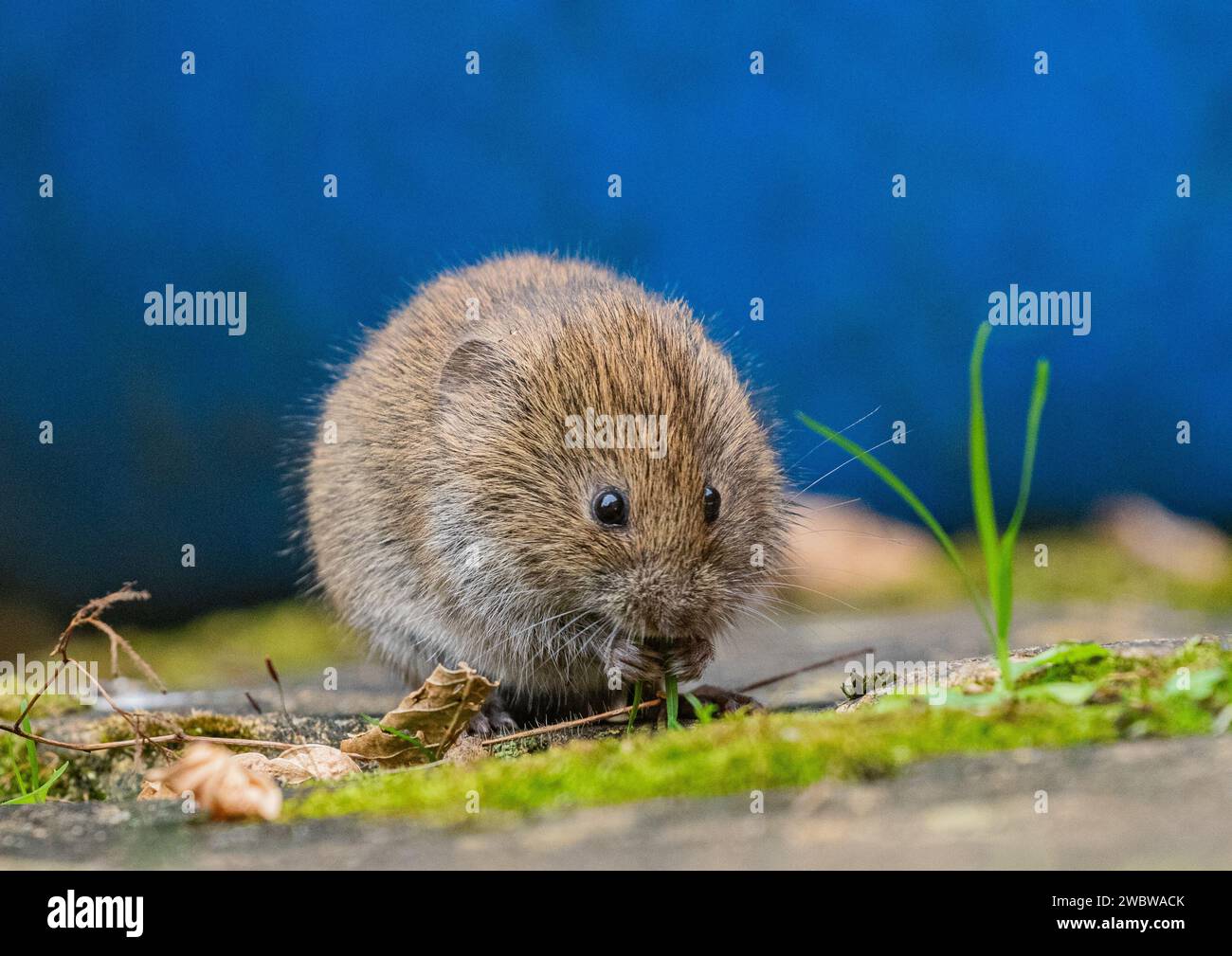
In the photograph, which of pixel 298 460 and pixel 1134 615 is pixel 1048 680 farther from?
pixel 1134 615

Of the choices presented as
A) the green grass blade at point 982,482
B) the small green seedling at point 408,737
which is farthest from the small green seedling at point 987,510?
the small green seedling at point 408,737

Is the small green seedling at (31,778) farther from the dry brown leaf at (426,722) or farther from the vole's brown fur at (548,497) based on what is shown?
the vole's brown fur at (548,497)

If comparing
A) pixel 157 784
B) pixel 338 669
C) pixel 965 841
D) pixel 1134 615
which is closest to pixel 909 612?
pixel 1134 615

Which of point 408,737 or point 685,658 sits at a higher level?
point 685,658

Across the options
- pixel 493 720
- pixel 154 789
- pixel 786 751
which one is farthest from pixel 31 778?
pixel 786 751

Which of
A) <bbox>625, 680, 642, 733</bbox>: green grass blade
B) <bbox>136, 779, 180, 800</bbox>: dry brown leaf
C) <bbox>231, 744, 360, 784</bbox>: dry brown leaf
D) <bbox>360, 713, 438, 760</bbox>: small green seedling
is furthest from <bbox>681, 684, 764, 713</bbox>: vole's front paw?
<bbox>136, 779, 180, 800</bbox>: dry brown leaf

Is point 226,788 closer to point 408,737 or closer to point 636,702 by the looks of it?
point 408,737

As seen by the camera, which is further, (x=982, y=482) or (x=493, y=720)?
(x=493, y=720)

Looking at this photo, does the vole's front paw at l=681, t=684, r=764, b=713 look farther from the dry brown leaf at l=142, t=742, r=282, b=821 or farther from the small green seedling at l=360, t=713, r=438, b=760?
the dry brown leaf at l=142, t=742, r=282, b=821

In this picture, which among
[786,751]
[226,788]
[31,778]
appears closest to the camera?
[786,751]
